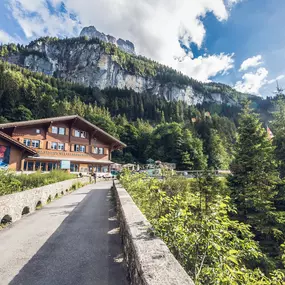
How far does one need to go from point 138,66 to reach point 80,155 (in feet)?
421

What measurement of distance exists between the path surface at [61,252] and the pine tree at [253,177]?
10.3 m

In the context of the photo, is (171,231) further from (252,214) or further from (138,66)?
(138,66)

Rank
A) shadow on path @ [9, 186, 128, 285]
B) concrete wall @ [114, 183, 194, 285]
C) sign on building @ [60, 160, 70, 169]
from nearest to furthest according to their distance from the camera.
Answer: concrete wall @ [114, 183, 194, 285], shadow on path @ [9, 186, 128, 285], sign on building @ [60, 160, 70, 169]

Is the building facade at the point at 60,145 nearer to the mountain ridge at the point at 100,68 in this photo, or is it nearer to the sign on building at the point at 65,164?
the sign on building at the point at 65,164

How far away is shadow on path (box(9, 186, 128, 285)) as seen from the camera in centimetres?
296

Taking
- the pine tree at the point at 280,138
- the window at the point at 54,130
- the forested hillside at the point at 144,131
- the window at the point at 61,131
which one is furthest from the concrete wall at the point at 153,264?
the forested hillside at the point at 144,131

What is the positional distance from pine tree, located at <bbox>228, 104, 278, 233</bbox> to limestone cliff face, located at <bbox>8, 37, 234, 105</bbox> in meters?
124

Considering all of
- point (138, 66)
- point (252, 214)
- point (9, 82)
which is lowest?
point (252, 214)

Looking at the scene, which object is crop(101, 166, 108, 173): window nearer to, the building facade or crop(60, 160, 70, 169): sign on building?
the building facade

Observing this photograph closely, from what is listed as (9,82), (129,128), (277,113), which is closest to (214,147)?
(129,128)

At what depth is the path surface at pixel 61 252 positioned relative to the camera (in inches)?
118

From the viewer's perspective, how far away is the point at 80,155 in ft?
105

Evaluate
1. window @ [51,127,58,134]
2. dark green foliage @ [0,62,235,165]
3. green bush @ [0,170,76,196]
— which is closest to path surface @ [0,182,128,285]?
green bush @ [0,170,76,196]

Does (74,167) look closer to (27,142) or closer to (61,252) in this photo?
(27,142)
